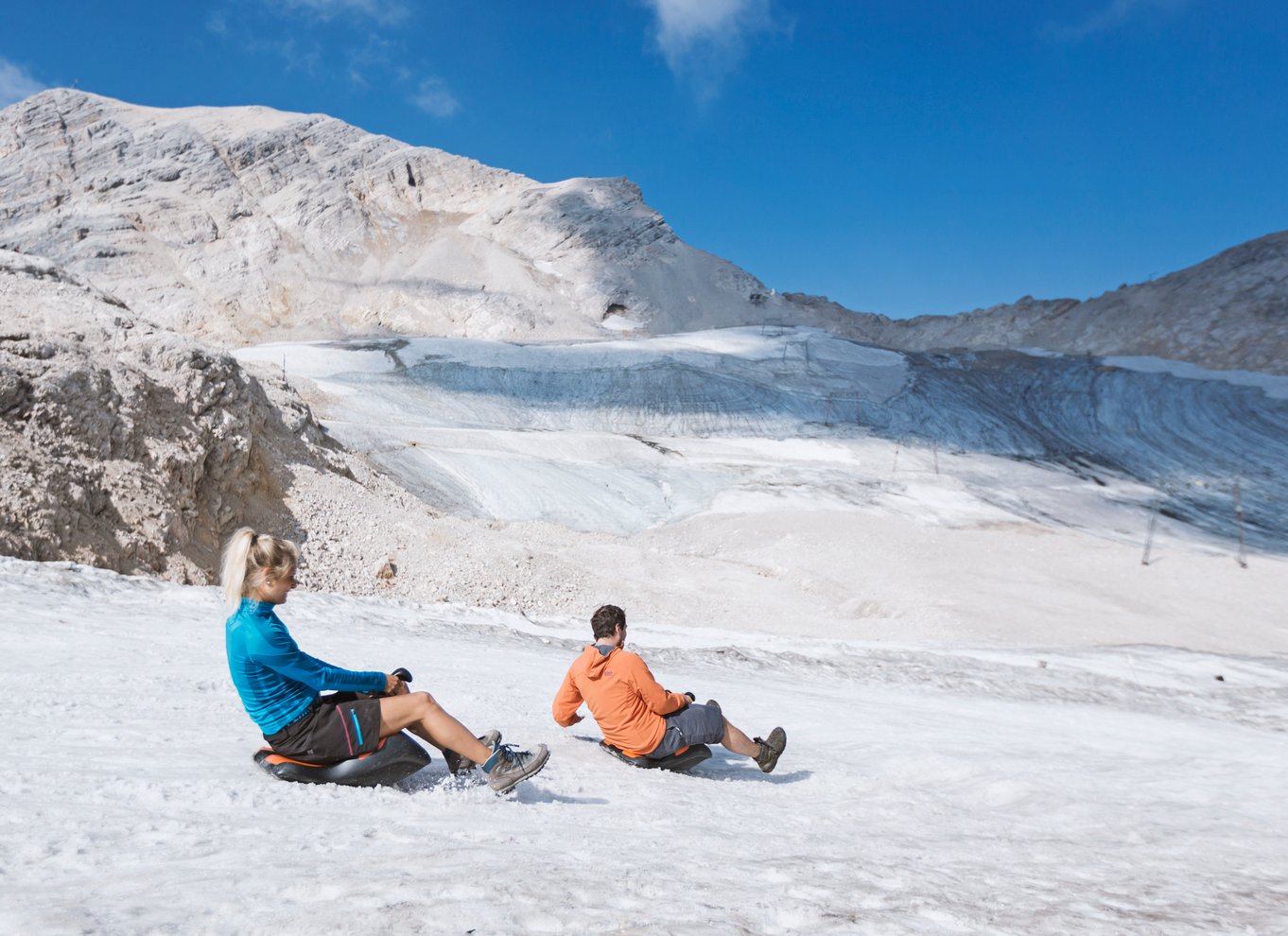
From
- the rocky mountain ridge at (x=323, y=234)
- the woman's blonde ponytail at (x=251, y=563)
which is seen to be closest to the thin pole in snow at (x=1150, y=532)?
the woman's blonde ponytail at (x=251, y=563)

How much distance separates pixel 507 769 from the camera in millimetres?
4223

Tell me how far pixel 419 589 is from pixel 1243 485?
3670 centimetres

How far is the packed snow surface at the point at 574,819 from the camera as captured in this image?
8.89 ft

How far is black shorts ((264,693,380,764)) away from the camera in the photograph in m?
4.07

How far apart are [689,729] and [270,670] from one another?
2407mm

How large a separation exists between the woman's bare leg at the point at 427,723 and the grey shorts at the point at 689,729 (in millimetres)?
1330

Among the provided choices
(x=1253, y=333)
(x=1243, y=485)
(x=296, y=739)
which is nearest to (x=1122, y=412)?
(x=1243, y=485)

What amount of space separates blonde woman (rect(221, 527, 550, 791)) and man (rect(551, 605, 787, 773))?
37.3 inches

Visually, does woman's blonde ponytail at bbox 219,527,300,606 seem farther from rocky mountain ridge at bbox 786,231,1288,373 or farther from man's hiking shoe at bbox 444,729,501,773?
rocky mountain ridge at bbox 786,231,1288,373

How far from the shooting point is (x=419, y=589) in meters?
14.4

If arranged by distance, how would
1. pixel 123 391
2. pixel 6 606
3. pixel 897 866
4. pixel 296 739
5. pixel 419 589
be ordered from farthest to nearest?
pixel 419 589 → pixel 123 391 → pixel 6 606 → pixel 296 739 → pixel 897 866

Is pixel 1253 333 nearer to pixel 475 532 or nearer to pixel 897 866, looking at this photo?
pixel 475 532

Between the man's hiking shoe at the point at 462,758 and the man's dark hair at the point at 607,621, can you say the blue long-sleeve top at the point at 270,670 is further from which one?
the man's dark hair at the point at 607,621

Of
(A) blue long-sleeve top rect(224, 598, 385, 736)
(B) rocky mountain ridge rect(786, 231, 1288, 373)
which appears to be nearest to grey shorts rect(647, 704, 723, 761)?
(A) blue long-sleeve top rect(224, 598, 385, 736)
